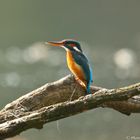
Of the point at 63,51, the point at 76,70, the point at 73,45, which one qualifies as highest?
the point at 73,45

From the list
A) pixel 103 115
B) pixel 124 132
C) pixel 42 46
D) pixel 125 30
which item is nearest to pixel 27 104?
pixel 124 132

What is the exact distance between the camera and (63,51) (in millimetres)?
12844

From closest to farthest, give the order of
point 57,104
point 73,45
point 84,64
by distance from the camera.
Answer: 1. point 57,104
2. point 84,64
3. point 73,45

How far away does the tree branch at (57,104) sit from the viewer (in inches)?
156

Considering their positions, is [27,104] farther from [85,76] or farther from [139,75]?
[139,75]

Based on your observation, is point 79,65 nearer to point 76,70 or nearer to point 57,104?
point 76,70

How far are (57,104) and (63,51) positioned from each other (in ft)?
29.0

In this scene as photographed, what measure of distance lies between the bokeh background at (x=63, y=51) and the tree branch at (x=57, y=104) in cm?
411

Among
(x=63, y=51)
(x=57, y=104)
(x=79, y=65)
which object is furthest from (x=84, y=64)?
(x=63, y=51)

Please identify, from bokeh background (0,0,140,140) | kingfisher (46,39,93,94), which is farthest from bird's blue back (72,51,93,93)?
bokeh background (0,0,140,140)

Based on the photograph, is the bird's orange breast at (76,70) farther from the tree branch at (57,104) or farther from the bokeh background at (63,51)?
the bokeh background at (63,51)

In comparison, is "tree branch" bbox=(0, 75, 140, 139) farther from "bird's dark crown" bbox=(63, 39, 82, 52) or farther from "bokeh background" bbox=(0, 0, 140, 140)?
"bokeh background" bbox=(0, 0, 140, 140)

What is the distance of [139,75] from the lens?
1150cm

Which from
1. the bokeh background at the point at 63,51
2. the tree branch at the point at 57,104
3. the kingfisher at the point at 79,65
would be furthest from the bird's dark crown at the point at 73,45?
the bokeh background at the point at 63,51
